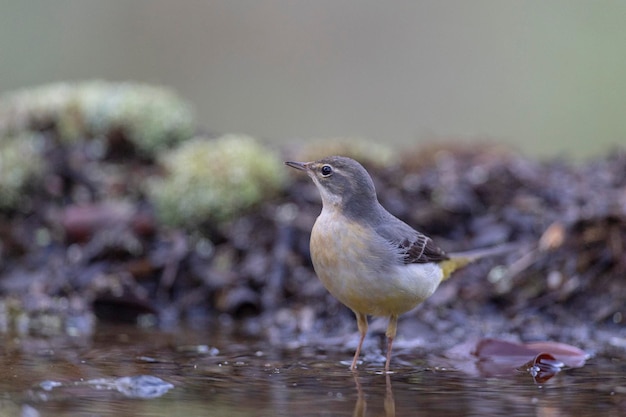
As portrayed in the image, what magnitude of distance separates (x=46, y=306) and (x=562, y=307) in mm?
4449

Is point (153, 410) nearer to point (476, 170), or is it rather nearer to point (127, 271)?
point (127, 271)

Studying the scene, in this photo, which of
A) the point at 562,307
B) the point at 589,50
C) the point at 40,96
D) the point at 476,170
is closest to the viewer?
the point at 562,307

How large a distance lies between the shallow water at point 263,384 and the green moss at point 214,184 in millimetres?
2421

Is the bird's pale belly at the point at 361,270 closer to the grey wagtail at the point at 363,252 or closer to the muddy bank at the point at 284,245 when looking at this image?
the grey wagtail at the point at 363,252

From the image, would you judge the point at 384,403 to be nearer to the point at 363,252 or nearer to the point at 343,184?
the point at 363,252

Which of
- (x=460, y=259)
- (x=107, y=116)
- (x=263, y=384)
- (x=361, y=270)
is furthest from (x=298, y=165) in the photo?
(x=107, y=116)

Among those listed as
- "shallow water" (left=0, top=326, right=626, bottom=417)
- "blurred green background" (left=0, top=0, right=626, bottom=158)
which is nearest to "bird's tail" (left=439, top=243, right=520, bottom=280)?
"shallow water" (left=0, top=326, right=626, bottom=417)

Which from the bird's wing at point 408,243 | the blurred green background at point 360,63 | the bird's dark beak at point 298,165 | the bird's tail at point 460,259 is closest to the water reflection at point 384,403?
the bird's wing at point 408,243

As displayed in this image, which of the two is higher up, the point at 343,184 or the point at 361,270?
the point at 343,184

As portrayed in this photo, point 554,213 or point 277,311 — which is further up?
point 554,213

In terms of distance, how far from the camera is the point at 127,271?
8.62 m

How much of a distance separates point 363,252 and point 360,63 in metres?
14.5

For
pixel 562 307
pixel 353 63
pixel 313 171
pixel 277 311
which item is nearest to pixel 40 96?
pixel 277 311

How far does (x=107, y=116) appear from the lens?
10711mm
